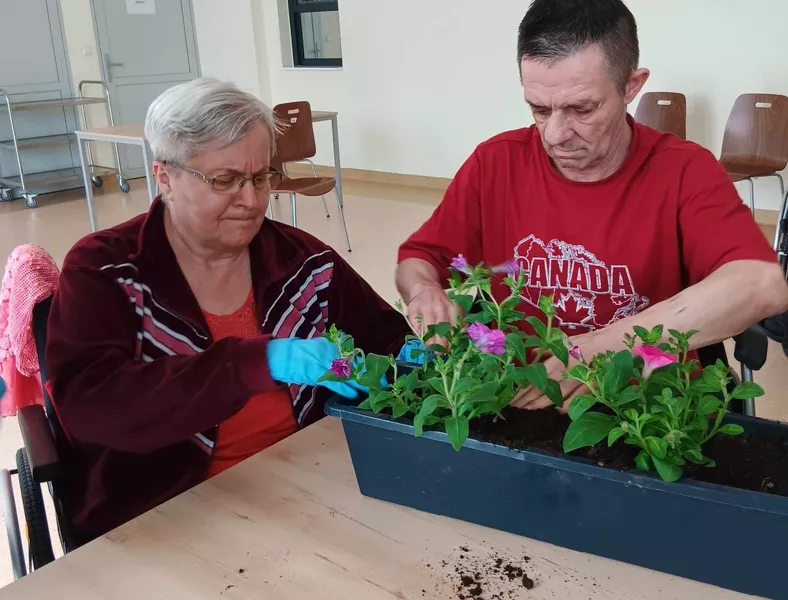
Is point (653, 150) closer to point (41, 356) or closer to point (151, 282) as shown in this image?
point (151, 282)

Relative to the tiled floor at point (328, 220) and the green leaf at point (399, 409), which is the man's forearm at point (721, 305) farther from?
the tiled floor at point (328, 220)

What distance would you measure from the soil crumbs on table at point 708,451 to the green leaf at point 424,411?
0.06m

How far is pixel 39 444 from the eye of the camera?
1.15 meters

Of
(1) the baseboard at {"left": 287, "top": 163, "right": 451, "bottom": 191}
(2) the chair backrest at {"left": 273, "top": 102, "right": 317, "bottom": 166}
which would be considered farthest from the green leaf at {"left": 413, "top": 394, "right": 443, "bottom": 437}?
(1) the baseboard at {"left": 287, "top": 163, "right": 451, "bottom": 191}

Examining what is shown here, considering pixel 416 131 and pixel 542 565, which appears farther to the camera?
pixel 416 131

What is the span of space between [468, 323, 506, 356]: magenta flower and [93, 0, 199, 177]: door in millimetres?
7163

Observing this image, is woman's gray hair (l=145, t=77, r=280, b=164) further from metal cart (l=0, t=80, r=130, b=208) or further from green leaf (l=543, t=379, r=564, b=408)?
metal cart (l=0, t=80, r=130, b=208)

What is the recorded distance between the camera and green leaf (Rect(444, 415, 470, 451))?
0.83 meters

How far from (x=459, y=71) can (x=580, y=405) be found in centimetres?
572

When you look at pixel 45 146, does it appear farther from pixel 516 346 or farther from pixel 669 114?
pixel 516 346

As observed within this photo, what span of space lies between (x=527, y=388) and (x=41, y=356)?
823 millimetres

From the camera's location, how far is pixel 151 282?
129 centimetres

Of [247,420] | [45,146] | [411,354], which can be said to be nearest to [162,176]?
[247,420]

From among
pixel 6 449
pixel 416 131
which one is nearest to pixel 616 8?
pixel 6 449
